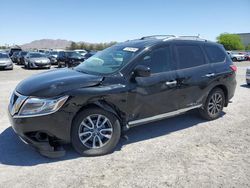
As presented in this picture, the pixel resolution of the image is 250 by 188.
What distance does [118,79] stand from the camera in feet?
14.5

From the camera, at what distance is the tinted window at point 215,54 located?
590 centimetres

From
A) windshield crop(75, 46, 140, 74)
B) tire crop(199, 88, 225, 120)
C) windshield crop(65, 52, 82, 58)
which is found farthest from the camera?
windshield crop(65, 52, 82, 58)

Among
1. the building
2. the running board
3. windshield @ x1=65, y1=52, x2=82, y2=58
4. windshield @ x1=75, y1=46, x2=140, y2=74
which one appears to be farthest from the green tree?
windshield @ x1=75, y1=46, x2=140, y2=74

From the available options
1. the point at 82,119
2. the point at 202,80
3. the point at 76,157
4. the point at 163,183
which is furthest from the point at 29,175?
the point at 202,80

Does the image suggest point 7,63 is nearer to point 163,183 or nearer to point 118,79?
point 118,79

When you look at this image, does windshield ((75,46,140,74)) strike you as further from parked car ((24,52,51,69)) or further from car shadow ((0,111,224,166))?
parked car ((24,52,51,69))

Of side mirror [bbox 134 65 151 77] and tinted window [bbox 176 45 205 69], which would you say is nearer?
side mirror [bbox 134 65 151 77]

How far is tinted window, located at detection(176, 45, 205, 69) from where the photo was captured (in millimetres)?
5293

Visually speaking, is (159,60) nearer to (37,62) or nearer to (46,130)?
(46,130)

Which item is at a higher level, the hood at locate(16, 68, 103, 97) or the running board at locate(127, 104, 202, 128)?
the hood at locate(16, 68, 103, 97)

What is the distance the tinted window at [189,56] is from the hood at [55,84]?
181 centimetres

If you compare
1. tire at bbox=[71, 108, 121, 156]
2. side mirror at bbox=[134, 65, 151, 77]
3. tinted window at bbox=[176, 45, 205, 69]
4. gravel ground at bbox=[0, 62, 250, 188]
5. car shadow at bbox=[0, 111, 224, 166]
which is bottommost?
gravel ground at bbox=[0, 62, 250, 188]

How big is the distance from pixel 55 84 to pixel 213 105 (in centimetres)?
361

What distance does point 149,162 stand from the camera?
3.97 metres
